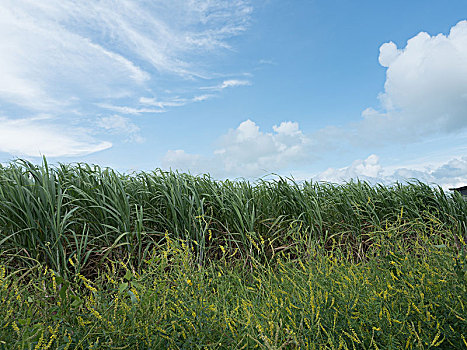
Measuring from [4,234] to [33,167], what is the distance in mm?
619

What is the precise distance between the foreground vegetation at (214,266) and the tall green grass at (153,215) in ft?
0.05

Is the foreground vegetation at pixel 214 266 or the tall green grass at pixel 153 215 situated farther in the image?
the tall green grass at pixel 153 215

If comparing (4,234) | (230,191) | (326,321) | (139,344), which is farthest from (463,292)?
(4,234)

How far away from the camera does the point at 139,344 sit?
174cm

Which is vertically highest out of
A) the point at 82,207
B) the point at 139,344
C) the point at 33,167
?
the point at 33,167

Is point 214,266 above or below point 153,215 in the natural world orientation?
→ below

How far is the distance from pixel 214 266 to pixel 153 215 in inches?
35.6

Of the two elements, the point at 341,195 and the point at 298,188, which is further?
the point at 341,195

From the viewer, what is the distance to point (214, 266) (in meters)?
2.81

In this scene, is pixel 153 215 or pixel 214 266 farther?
pixel 153 215

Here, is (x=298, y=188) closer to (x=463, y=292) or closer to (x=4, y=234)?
(x=463, y=292)

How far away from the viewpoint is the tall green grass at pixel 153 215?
A: 2881 mm

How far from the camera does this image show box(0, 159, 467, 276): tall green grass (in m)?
2.88

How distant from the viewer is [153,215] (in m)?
3.39
